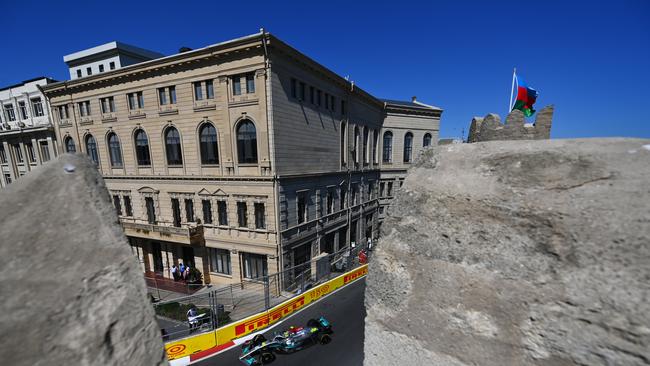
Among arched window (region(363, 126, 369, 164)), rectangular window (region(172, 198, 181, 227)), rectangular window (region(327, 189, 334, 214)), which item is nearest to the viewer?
rectangular window (region(172, 198, 181, 227))

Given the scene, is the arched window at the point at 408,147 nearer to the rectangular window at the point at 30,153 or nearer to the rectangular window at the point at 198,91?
the rectangular window at the point at 198,91

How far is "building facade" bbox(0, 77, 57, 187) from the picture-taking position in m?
25.2

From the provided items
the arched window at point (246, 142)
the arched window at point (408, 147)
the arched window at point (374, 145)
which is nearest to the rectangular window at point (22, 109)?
the arched window at point (246, 142)

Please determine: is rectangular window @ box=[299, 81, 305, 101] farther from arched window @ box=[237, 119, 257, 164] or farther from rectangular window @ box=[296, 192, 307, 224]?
rectangular window @ box=[296, 192, 307, 224]

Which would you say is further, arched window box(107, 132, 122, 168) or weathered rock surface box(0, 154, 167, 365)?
arched window box(107, 132, 122, 168)

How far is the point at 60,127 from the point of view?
2220cm

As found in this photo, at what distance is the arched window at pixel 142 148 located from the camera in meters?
19.0

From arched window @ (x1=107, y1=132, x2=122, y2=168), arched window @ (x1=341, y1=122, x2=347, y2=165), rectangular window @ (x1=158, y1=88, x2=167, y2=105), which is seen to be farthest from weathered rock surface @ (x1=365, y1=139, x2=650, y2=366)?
arched window @ (x1=107, y1=132, x2=122, y2=168)

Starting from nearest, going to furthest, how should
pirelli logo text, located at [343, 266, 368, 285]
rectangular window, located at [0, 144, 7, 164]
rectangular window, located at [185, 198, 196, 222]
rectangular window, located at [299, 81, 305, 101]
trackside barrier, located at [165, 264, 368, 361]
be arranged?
trackside barrier, located at [165, 264, 368, 361] → pirelli logo text, located at [343, 266, 368, 285] → rectangular window, located at [299, 81, 305, 101] → rectangular window, located at [185, 198, 196, 222] → rectangular window, located at [0, 144, 7, 164]

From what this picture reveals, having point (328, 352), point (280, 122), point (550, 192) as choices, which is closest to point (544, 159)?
point (550, 192)

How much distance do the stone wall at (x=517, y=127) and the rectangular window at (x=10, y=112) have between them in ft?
145

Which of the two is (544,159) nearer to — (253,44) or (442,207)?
(442,207)

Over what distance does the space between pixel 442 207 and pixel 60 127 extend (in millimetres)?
31941

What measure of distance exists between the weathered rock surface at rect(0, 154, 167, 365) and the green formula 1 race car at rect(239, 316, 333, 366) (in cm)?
984
